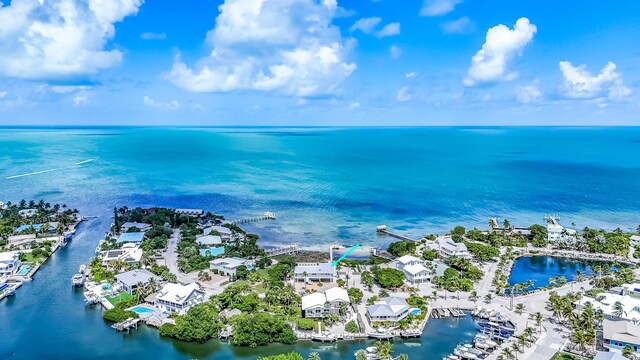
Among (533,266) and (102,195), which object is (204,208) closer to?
(102,195)

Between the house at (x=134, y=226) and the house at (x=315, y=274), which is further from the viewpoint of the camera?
the house at (x=134, y=226)

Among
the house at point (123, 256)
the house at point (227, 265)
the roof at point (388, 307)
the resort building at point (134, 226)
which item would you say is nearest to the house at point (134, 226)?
the resort building at point (134, 226)

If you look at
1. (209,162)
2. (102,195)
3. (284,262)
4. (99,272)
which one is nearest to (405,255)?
(284,262)

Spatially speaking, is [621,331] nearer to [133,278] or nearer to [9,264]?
[133,278]

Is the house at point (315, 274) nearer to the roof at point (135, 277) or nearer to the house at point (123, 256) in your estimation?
the roof at point (135, 277)

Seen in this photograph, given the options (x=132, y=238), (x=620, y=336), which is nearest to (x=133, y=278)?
(x=132, y=238)
